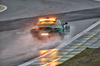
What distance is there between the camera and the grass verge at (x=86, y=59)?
1728 centimetres

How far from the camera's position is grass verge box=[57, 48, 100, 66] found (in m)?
17.3

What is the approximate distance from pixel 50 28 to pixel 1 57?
16.4 ft

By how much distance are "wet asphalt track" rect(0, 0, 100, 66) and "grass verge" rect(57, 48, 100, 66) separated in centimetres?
300

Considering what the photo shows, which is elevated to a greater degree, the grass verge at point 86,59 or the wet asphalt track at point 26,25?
the grass verge at point 86,59

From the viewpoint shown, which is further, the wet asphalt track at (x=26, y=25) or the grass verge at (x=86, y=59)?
the wet asphalt track at (x=26, y=25)

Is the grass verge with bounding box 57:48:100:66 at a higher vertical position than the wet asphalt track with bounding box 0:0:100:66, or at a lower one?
higher

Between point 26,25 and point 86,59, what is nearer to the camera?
point 86,59

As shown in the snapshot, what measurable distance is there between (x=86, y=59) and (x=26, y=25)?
1287cm

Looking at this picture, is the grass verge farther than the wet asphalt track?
No

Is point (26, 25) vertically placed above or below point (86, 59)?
below

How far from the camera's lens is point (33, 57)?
1928 centimetres

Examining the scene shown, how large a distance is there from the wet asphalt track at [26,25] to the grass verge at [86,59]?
3.00 m

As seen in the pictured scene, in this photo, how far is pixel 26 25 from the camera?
97.3 feet

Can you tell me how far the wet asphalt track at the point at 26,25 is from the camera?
19.9m
